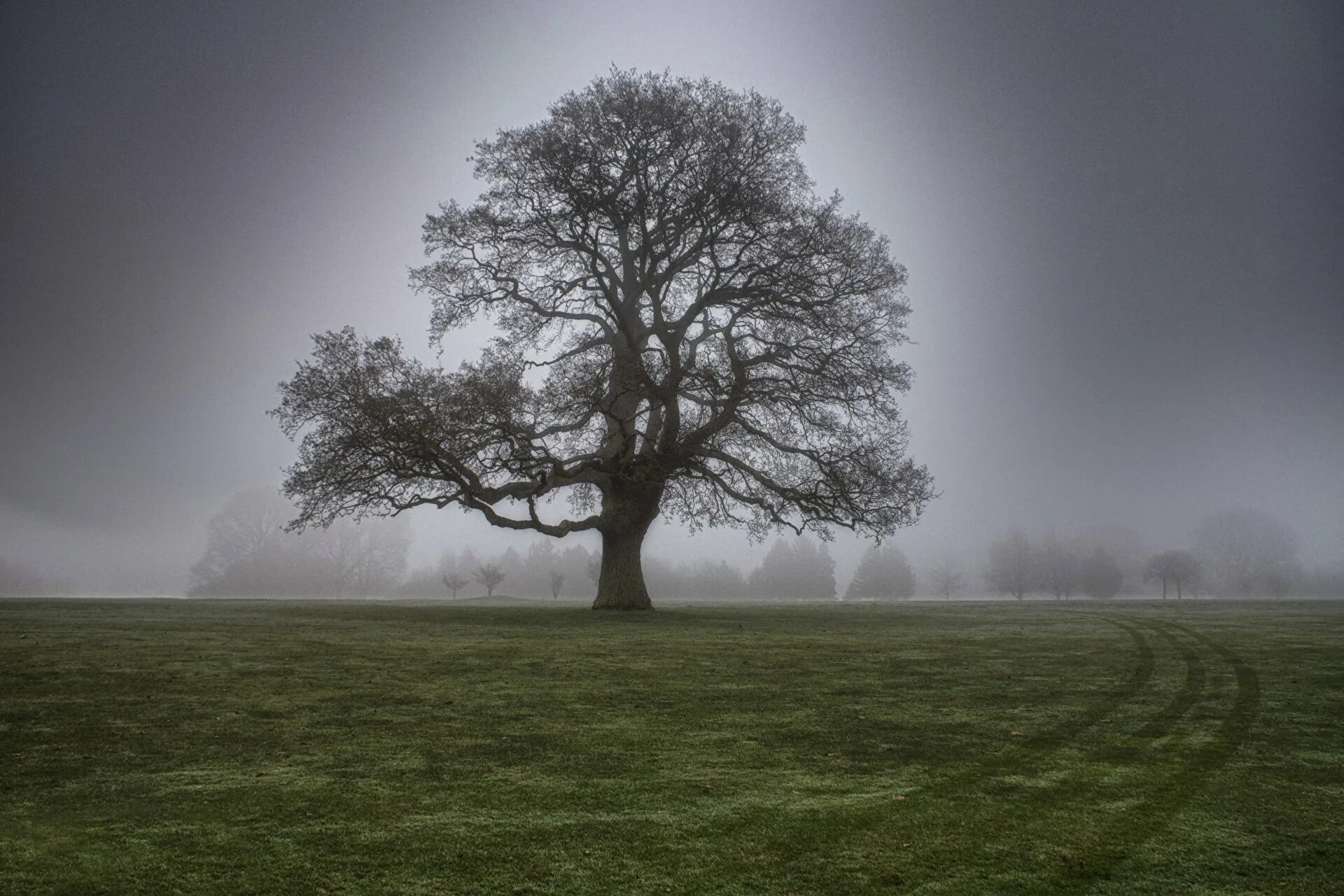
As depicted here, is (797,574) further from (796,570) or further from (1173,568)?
(1173,568)

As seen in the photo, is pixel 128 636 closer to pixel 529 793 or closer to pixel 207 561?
pixel 529 793

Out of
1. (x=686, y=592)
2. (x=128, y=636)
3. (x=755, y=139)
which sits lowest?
(x=686, y=592)

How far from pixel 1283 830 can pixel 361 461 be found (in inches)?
866

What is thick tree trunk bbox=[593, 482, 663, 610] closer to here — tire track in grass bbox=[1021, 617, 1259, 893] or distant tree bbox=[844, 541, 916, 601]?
tire track in grass bbox=[1021, 617, 1259, 893]

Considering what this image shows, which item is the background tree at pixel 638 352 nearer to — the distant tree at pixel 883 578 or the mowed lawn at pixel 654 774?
the mowed lawn at pixel 654 774

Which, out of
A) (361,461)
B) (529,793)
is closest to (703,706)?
(529,793)

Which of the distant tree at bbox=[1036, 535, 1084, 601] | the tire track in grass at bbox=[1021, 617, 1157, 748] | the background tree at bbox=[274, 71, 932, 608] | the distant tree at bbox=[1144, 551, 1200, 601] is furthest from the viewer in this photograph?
the distant tree at bbox=[1036, 535, 1084, 601]

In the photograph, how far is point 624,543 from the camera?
84.8ft

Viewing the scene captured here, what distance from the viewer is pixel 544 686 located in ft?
30.7

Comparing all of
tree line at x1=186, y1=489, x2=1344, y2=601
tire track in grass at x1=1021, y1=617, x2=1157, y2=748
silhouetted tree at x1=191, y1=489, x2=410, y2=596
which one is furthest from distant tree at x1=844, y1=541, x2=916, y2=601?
tire track in grass at x1=1021, y1=617, x2=1157, y2=748

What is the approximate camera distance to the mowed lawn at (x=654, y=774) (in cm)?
385

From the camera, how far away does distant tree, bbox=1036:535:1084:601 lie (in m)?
83.8

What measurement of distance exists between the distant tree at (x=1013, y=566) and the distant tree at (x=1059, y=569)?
3.14 ft

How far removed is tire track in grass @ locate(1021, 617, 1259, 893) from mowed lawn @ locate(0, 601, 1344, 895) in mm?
28
